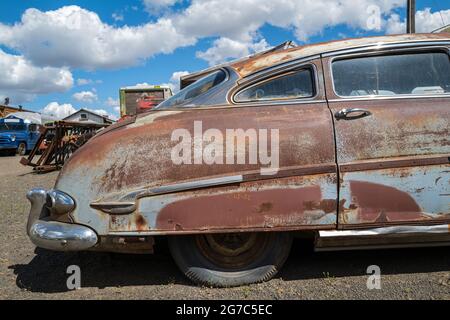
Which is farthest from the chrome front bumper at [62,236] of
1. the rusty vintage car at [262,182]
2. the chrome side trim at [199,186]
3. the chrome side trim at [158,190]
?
the chrome side trim at [199,186]

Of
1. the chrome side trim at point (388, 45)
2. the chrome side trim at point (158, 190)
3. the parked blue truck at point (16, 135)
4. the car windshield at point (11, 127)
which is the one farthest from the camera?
the car windshield at point (11, 127)

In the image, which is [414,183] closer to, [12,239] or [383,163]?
[383,163]

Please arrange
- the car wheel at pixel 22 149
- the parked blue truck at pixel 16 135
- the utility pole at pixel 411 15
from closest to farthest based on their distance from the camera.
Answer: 1. the utility pole at pixel 411 15
2. the parked blue truck at pixel 16 135
3. the car wheel at pixel 22 149

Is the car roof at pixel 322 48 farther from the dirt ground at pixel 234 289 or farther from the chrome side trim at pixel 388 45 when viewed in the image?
the dirt ground at pixel 234 289

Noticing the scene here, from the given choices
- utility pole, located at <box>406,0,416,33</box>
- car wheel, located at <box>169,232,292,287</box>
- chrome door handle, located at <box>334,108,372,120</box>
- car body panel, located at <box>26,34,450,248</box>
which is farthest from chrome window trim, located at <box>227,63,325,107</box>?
utility pole, located at <box>406,0,416,33</box>

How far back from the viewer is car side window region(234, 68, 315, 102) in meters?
2.97

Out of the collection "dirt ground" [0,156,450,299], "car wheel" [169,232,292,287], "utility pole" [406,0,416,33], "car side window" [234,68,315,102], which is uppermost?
"utility pole" [406,0,416,33]

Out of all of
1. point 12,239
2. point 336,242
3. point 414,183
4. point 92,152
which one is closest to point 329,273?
point 336,242

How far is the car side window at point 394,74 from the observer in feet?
9.76

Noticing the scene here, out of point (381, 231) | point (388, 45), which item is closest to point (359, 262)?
point (381, 231)

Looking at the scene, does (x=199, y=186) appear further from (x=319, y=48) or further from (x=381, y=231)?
(x=319, y=48)

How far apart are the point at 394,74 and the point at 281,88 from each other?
904 mm

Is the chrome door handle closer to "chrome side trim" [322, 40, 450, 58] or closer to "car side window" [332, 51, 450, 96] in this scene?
"car side window" [332, 51, 450, 96]

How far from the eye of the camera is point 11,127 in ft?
72.2
